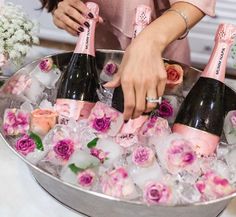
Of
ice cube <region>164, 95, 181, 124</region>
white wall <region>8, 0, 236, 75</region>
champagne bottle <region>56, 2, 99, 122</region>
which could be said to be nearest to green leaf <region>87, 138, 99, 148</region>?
champagne bottle <region>56, 2, 99, 122</region>

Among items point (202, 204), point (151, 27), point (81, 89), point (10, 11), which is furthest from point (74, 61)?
point (202, 204)

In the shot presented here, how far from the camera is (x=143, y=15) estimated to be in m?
0.87

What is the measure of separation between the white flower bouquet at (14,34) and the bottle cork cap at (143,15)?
0.82 feet

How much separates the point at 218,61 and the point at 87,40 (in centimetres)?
29


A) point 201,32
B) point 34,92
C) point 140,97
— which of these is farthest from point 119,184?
point 201,32

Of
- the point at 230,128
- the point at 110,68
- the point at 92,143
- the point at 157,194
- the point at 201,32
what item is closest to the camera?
the point at 157,194

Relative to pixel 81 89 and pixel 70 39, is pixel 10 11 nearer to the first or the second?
pixel 81 89

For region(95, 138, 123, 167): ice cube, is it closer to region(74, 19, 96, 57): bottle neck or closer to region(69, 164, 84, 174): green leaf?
region(69, 164, 84, 174): green leaf

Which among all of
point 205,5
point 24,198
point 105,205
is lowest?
point 24,198

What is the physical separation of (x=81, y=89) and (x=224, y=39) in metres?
0.32

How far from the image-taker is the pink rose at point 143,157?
27.4 inches

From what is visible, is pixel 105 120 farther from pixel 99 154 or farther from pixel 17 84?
pixel 17 84

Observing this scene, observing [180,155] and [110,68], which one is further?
[110,68]

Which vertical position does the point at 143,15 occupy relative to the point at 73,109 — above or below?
above
